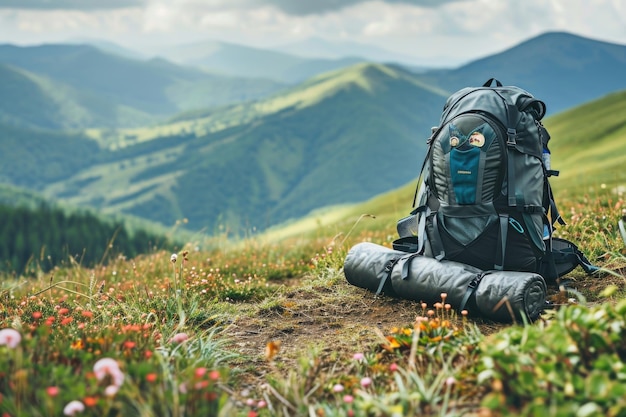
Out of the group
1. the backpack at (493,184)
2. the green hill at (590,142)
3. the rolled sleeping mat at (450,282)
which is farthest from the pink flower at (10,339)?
the green hill at (590,142)

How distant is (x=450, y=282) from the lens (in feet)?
19.0

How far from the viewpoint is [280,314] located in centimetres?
638

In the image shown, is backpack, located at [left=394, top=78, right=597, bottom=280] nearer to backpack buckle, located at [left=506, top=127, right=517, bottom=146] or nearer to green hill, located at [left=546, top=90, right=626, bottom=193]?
backpack buckle, located at [left=506, top=127, right=517, bottom=146]

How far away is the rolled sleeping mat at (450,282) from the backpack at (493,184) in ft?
0.91

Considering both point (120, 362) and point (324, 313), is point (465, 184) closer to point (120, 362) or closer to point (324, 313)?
point (324, 313)

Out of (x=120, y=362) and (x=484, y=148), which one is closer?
(x=120, y=362)

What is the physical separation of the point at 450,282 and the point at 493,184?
1.10 metres

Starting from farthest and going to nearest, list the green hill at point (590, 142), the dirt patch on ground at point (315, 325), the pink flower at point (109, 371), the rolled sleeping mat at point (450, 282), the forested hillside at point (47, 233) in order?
the forested hillside at point (47, 233) → the green hill at point (590, 142) → the rolled sleeping mat at point (450, 282) → the dirt patch on ground at point (315, 325) → the pink flower at point (109, 371)

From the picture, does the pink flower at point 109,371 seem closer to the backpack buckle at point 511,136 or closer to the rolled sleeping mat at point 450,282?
the rolled sleeping mat at point 450,282

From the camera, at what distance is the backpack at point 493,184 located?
587 centimetres

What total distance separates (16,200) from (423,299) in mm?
182666

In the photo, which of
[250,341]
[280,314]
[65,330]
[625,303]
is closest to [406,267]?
[280,314]

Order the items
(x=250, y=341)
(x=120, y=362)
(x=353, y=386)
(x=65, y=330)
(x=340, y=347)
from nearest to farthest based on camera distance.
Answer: (x=120, y=362) → (x=353, y=386) → (x=65, y=330) → (x=340, y=347) → (x=250, y=341)

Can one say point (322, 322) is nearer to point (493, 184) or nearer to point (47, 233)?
point (493, 184)
